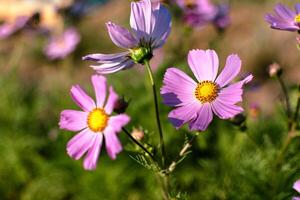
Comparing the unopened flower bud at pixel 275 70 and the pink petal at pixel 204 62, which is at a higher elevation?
the pink petal at pixel 204 62

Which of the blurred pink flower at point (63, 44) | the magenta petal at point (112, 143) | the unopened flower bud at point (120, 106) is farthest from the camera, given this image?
the blurred pink flower at point (63, 44)

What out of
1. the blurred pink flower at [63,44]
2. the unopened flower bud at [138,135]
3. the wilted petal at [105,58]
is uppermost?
the wilted petal at [105,58]

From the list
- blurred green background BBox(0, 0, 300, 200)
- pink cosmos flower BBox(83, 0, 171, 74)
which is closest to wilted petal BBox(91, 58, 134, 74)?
pink cosmos flower BBox(83, 0, 171, 74)

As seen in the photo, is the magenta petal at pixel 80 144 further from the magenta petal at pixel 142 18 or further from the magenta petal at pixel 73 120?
the magenta petal at pixel 142 18

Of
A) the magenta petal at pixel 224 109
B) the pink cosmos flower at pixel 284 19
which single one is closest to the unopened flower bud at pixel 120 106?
the magenta petal at pixel 224 109

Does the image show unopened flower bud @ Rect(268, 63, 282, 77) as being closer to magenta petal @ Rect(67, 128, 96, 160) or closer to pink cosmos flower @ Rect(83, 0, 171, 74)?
pink cosmos flower @ Rect(83, 0, 171, 74)

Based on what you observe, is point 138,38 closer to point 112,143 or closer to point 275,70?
point 112,143
